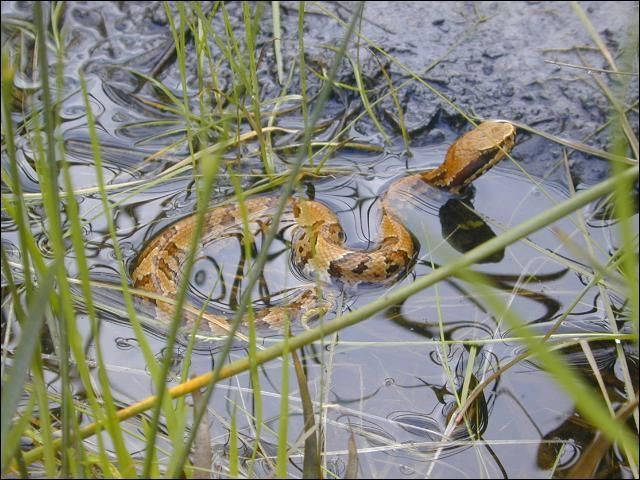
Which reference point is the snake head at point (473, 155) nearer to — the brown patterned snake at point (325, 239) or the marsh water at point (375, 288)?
the brown patterned snake at point (325, 239)

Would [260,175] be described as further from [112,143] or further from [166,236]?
[112,143]

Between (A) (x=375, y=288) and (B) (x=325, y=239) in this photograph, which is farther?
(B) (x=325, y=239)

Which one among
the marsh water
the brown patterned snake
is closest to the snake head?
the brown patterned snake

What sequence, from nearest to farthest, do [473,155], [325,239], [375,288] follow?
[375,288], [325,239], [473,155]

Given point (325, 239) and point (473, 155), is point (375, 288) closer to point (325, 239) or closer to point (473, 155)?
point (325, 239)

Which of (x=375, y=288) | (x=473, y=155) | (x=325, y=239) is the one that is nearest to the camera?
(x=375, y=288)

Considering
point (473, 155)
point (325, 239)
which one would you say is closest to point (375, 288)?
point (325, 239)

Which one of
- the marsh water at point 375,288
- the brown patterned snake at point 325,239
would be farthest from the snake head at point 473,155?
the marsh water at point 375,288
